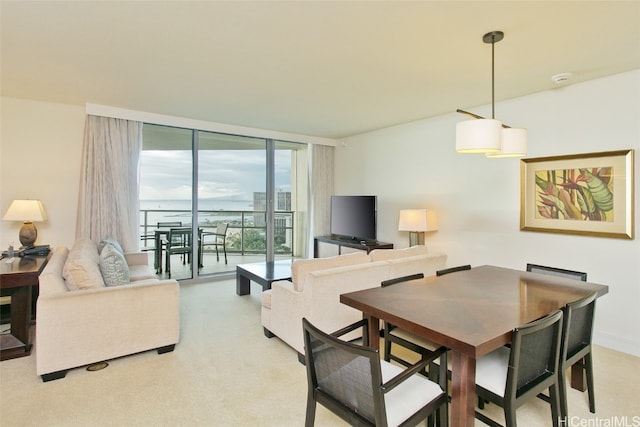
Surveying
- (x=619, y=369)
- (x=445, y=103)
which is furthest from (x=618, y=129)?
(x=619, y=369)

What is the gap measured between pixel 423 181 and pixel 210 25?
11.3 feet

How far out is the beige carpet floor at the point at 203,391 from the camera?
2.01 m

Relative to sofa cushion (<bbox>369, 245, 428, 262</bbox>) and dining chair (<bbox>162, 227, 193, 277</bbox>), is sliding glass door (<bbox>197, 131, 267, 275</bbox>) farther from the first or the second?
sofa cushion (<bbox>369, 245, 428, 262</bbox>)

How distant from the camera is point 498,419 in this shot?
2.00 m

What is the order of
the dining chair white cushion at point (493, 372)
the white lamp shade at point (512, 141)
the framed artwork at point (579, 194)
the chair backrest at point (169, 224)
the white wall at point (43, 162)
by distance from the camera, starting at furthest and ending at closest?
the chair backrest at point (169, 224)
the white wall at point (43, 162)
the framed artwork at point (579, 194)
the white lamp shade at point (512, 141)
the dining chair white cushion at point (493, 372)

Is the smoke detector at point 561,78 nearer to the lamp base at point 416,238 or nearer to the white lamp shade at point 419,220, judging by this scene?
the white lamp shade at point 419,220

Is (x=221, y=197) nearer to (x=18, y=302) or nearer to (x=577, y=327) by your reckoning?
(x=18, y=302)

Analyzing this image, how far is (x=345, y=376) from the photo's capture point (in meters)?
1.40

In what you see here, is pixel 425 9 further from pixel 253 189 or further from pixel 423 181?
pixel 253 189

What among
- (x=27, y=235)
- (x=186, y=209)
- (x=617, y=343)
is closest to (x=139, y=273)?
(x=27, y=235)

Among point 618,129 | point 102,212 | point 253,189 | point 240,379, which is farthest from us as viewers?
point 253,189

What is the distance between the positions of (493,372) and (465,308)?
32 centimetres

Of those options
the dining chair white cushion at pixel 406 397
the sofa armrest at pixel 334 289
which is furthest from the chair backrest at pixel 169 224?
the dining chair white cushion at pixel 406 397

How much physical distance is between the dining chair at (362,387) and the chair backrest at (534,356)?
1.00 feet
